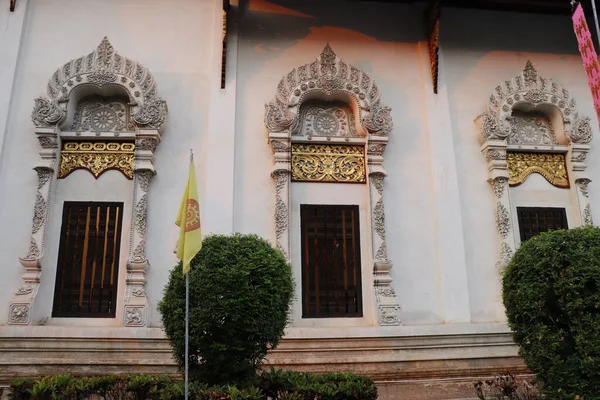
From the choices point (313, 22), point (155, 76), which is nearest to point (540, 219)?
point (313, 22)

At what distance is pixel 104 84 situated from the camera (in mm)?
8352

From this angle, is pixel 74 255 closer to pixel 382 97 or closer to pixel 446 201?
pixel 382 97

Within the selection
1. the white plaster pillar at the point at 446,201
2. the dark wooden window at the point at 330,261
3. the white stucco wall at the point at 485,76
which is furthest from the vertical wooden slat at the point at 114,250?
the white stucco wall at the point at 485,76

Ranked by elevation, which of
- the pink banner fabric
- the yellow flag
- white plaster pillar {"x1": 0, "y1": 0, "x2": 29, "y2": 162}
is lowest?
the yellow flag

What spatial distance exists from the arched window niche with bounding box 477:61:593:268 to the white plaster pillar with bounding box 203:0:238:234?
13.9 feet

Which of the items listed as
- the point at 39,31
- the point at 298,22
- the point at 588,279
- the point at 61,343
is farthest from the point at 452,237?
the point at 39,31

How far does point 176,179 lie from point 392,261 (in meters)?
3.62

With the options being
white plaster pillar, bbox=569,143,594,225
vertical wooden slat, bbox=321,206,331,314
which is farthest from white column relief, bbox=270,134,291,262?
white plaster pillar, bbox=569,143,594,225

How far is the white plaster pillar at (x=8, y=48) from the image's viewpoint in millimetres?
8258

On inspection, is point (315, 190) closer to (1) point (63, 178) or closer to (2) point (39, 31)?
(1) point (63, 178)

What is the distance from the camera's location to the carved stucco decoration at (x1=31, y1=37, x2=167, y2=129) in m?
8.12

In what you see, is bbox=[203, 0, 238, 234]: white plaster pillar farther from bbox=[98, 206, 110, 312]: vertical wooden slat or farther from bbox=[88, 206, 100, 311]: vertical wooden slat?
bbox=[88, 206, 100, 311]: vertical wooden slat

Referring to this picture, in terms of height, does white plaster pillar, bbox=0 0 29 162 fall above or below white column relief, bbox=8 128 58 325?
above

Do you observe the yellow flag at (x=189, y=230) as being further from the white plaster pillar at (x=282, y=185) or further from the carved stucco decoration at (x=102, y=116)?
the carved stucco decoration at (x=102, y=116)
